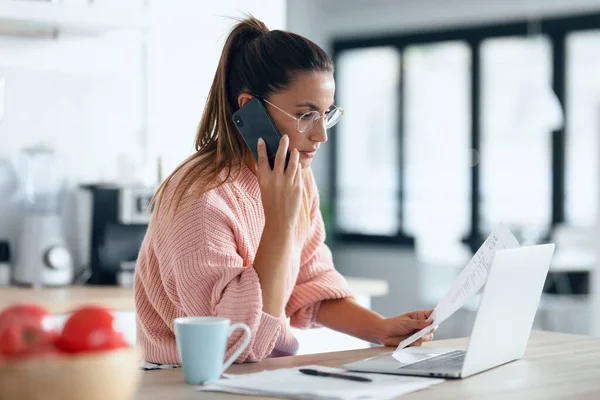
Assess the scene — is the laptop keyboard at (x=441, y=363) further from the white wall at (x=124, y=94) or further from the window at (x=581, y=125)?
the window at (x=581, y=125)

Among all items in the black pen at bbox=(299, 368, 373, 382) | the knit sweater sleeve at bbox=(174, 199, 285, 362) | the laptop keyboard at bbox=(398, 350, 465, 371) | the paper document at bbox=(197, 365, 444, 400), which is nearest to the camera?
the paper document at bbox=(197, 365, 444, 400)

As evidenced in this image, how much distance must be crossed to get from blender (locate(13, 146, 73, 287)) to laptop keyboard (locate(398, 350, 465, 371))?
1856 millimetres

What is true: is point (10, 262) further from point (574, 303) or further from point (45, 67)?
point (574, 303)

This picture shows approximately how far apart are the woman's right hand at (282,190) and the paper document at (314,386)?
0.35 metres

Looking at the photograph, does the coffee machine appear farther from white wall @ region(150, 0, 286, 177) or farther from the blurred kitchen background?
white wall @ region(150, 0, 286, 177)

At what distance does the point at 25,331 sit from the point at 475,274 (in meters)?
0.80

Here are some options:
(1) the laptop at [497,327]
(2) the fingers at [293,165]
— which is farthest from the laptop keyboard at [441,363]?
(2) the fingers at [293,165]

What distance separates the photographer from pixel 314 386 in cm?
122

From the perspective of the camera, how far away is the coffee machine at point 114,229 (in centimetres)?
311

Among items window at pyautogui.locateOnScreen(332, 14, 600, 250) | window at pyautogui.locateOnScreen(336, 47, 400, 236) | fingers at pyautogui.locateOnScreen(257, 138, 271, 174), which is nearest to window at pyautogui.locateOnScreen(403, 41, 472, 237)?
window at pyautogui.locateOnScreen(332, 14, 600, 250)

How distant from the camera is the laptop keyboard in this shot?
139 cm

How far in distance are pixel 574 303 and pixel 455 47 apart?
2271 millimetres

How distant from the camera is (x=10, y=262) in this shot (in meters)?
3.10

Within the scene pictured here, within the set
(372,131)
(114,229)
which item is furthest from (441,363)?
(372,131)
